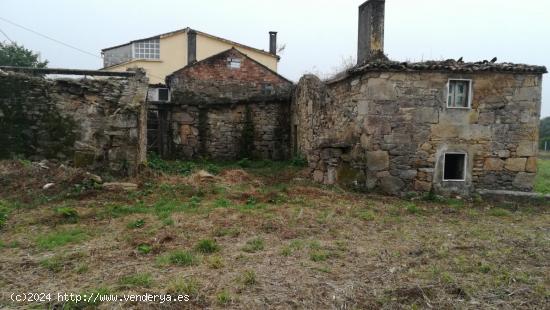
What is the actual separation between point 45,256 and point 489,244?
20.4 feet

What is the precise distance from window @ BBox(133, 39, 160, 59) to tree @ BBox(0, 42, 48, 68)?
8839 millimetres

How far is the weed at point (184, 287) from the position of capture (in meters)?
3.98

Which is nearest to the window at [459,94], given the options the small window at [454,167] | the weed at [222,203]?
the small window at [454,167]

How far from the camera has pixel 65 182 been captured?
8.27 m

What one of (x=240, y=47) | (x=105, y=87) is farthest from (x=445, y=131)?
(x=240, y=47)

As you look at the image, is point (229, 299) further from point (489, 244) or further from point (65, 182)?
point (65, 182)

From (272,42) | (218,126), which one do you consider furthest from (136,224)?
(272,42)

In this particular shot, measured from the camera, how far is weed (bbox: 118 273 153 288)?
4.14 meters

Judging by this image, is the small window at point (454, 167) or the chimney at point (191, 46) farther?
the chimney at point (191, 46)

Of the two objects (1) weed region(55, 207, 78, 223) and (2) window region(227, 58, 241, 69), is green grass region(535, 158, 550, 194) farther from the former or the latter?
(2) window region(227, 58, 241, 69)

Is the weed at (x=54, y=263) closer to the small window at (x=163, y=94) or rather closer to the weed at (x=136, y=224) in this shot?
the weed at (x=136, y=224)

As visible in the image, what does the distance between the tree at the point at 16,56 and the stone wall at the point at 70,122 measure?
22.3 meters

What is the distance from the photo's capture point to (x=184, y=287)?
402 cm

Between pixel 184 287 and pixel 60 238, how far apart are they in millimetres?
2641
